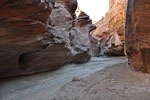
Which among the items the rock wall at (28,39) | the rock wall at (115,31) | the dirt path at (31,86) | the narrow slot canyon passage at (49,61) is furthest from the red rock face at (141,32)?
the rock wall at (115,31)

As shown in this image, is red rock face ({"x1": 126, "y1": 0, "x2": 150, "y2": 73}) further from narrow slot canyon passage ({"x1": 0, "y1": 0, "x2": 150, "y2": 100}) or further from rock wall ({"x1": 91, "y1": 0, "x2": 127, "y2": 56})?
rock wall ({"x1": 91, "y1": 0, "x2": 127, "y2": 56})

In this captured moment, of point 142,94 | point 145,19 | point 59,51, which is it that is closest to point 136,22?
point 145,19

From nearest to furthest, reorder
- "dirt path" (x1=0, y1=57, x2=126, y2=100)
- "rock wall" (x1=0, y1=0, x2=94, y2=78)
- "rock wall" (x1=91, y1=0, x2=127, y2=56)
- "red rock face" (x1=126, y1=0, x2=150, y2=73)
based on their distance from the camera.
A: 1. "rock wall" (x1=0, y1=0, x2=94, y2=78)
2. "red rock face" (x1=126, y1=0, x2=150, y2=73)
3. "dirt path" (x1=0, y1=57, x2=126, y2=100)
4. "rock wall" (x1=91, y1=0, x2=127, y2=56)

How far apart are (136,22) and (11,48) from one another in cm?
401

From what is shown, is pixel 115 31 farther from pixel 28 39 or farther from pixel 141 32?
pixel 28 39

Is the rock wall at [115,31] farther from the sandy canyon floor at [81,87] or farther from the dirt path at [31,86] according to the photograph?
the dirt path at [31,86]

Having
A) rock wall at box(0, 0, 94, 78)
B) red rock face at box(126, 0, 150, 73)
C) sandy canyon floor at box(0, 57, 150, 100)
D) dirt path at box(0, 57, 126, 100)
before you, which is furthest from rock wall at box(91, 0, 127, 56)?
red rock face at box(126, 0, 150, 73)

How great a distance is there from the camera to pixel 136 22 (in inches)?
146

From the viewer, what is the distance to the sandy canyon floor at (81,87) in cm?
259

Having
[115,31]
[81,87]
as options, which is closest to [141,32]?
[81,87]

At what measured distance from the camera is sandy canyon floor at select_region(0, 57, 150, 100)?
2.59m

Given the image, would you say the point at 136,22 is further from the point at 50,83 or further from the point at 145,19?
the point at 50,83

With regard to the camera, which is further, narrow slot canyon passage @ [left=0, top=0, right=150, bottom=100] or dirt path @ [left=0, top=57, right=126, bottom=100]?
dirt path @ [left=0, top=57, right=126, bottom=100]

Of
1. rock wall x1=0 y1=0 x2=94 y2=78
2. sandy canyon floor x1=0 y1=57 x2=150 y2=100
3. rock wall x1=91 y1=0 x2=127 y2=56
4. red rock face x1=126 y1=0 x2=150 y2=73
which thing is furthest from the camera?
rock wall x1=91 y1=0 x2=127 y2=56
